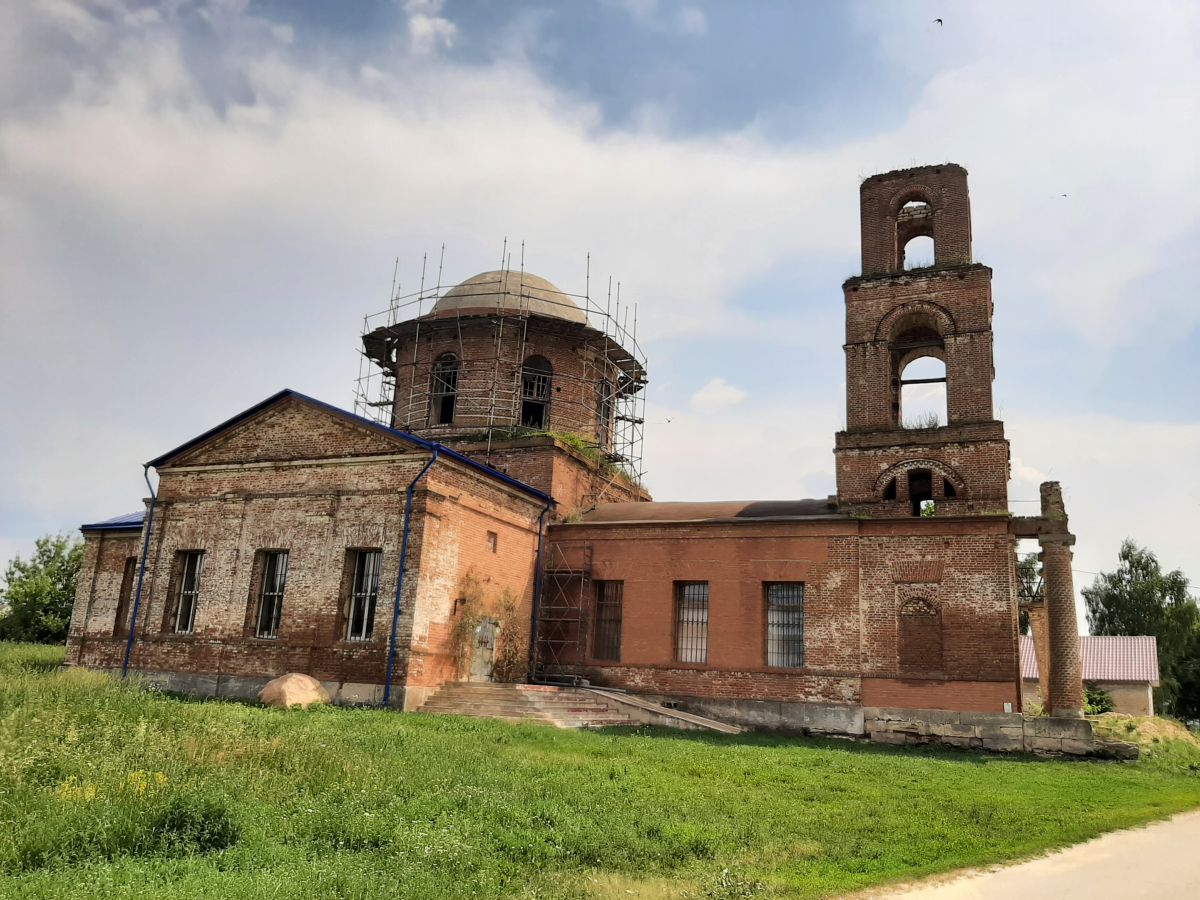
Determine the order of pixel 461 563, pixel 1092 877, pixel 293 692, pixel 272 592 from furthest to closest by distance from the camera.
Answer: pixel 272 592 → pixel 461 563 → pixel 293 692 → pixel 1092 877

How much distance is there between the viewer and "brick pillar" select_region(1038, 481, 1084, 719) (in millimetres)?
18594

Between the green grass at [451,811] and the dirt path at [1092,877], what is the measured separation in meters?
0.30

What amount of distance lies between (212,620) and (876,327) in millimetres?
16816

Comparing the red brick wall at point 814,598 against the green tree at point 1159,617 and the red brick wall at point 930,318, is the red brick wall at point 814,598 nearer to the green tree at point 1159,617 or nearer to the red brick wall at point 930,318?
the red brick wall at point 930,318

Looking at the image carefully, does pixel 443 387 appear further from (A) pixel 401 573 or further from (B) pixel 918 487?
(B) pixel 918 487

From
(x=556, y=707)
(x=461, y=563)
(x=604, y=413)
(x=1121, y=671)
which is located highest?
(x=604, y=413)

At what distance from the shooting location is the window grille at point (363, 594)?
19.3 meters

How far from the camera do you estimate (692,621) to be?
71.2 feet

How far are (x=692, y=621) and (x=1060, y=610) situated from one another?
7.88m

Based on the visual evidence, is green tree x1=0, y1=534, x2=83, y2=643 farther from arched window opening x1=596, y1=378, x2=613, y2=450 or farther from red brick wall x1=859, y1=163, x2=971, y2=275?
red brick wall x1=859, y1=163, x2=971, y2=275

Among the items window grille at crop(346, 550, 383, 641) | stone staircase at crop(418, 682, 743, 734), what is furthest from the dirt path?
window grille at crop(346, 550, 383, 641)

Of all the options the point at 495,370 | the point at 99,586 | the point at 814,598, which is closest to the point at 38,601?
the point at 99,586

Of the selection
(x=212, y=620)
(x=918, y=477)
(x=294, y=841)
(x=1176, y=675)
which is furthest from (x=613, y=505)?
(x=1176, y=675)

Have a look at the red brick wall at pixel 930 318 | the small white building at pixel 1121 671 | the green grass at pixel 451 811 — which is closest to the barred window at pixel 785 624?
the red brick wall at pixel 930 318
